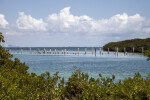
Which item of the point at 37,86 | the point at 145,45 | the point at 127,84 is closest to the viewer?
the point at 127,84

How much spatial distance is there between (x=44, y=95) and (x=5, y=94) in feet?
4.33

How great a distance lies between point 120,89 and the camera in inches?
283

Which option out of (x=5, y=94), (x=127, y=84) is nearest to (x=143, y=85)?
(x=127, y=84)

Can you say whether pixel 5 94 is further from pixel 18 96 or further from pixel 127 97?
pixel 127 97

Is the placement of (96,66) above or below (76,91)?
below

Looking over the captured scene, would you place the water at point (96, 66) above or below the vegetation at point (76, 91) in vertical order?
below

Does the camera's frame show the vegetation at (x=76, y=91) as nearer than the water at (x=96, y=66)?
Yes

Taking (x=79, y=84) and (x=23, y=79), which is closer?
(x=79, y=84)

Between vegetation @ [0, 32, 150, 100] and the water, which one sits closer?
vegetation @ [0, 32, 150, 100]

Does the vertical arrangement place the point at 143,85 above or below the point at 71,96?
above

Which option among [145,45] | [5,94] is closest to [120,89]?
[5,94]

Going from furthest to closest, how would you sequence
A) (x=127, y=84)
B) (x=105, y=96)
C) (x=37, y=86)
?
(x=37, y=86)
(x=127, y=84)
(x=105, y=96)

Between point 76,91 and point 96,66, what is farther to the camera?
point 96,66

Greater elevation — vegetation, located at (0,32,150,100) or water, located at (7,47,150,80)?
vegetation, located at (0,32,150,100)
